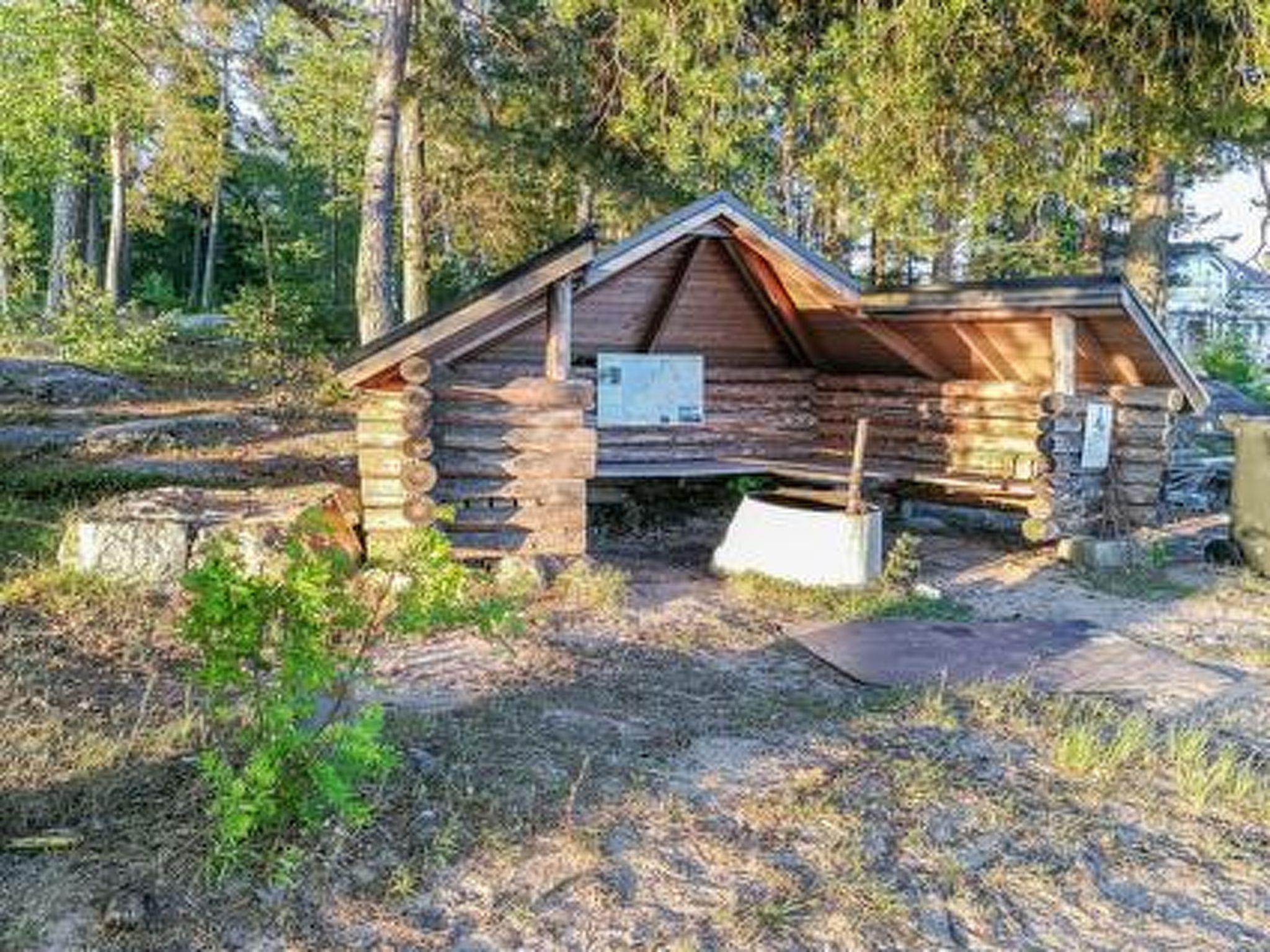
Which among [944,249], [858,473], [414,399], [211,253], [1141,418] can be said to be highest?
[211,253]

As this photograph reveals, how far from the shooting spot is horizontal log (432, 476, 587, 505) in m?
8.45

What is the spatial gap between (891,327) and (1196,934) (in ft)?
28.5

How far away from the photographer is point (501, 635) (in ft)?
21.7

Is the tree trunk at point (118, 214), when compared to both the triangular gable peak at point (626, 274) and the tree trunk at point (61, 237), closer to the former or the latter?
the tree trunk at point (61, 237)

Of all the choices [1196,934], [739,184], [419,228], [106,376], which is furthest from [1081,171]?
[106,376]

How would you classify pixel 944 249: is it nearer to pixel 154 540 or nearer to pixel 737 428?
pixel 737 428

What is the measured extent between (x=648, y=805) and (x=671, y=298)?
771cm

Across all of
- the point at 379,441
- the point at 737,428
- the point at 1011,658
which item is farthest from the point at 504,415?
the point at 737,428

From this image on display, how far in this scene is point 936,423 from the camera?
12.6 m

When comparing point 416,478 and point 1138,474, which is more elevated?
point 416,478

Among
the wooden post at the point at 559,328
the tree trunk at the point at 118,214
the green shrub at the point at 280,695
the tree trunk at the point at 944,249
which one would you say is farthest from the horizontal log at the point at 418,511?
the tree trunk at the point at 118,214

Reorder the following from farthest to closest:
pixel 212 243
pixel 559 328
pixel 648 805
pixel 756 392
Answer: pixel 212 243 → pixel 756 392 → pixel 559 328 → pixel 648 805

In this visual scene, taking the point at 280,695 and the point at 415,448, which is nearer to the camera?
the point at 280,695

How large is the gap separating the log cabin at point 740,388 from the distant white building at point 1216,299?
32210 millimetres
